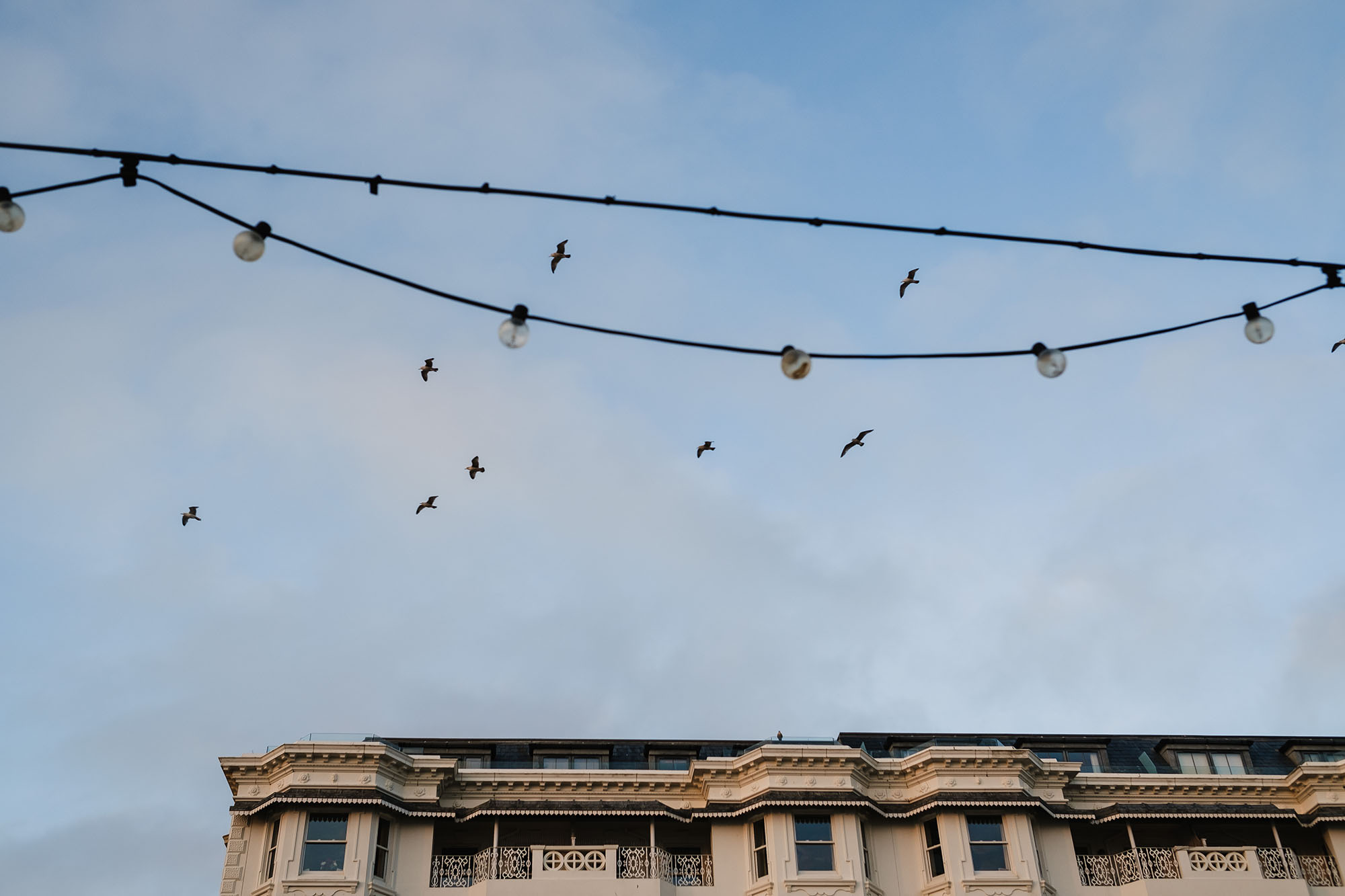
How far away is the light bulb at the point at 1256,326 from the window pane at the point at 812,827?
2582cm

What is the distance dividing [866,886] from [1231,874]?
36.3ft

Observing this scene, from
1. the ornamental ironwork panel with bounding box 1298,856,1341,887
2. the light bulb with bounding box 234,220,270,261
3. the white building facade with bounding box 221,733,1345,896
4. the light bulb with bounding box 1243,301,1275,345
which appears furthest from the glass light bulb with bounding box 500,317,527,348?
the ornamental ironwork panel with bounding box 1298,856,1341,887

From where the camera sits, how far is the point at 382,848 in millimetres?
34688

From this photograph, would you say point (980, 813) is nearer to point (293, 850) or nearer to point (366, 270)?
point (293, 850)

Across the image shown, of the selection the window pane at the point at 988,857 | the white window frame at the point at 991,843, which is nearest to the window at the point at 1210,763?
the white window frame at the point at 991,843

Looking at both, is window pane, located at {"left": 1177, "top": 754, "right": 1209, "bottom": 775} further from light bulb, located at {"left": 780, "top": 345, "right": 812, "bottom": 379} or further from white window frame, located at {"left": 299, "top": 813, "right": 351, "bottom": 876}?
light bulb, located at {"left": 780, "top": 345, "right": 812, "bottom": 379}

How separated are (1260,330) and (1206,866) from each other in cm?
2890

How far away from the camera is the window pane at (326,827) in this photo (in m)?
34.1

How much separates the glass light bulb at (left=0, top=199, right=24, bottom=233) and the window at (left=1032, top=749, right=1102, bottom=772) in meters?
37.1

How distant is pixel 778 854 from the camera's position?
34.9 m

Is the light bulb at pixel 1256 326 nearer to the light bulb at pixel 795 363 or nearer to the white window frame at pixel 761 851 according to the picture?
the light bulb at pixel 795 363

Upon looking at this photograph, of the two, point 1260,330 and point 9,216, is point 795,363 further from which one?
point 9,216

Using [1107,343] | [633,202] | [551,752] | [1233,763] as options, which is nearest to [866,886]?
[551,752]

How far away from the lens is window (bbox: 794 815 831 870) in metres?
35.0
